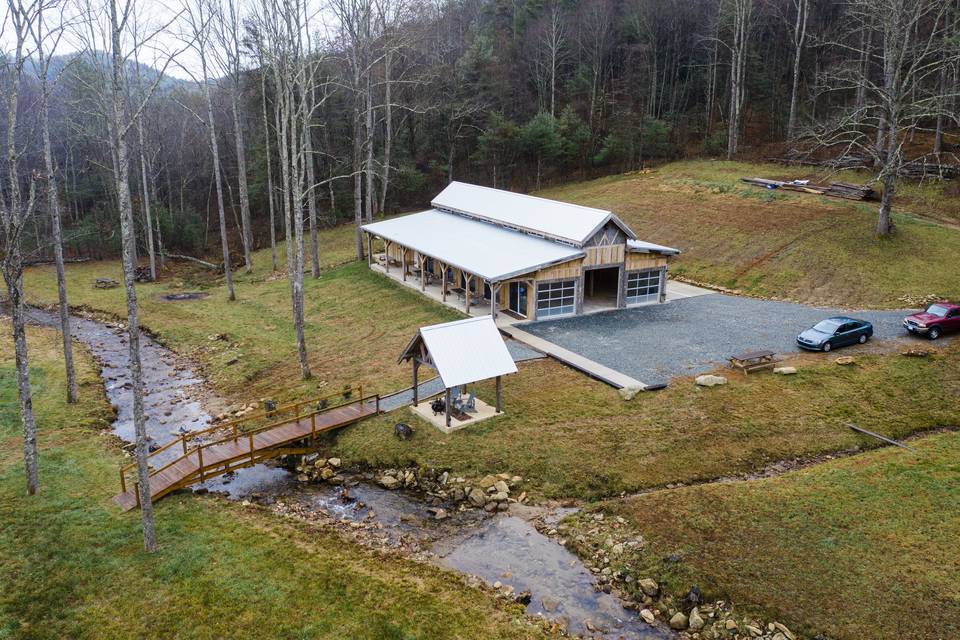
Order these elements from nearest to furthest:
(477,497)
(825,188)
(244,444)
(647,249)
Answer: (477,497) < (244,444) < (647,249) < (825,188)

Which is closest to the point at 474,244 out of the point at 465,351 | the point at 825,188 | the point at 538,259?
the point at 538,259

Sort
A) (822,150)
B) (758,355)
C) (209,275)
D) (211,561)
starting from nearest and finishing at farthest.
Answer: (211,561), (758,355), (209,275), (822,150)

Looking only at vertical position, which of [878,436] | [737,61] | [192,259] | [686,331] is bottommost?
[878,436]

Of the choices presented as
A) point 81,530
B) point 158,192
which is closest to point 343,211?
point 158,192

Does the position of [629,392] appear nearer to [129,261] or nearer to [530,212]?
[129,261]

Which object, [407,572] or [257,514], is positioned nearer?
[407,572]

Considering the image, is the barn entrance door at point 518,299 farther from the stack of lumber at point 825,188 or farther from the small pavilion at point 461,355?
the stack of lumber at point 825,188

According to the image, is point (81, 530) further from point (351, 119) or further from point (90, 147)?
point (90, 147)
